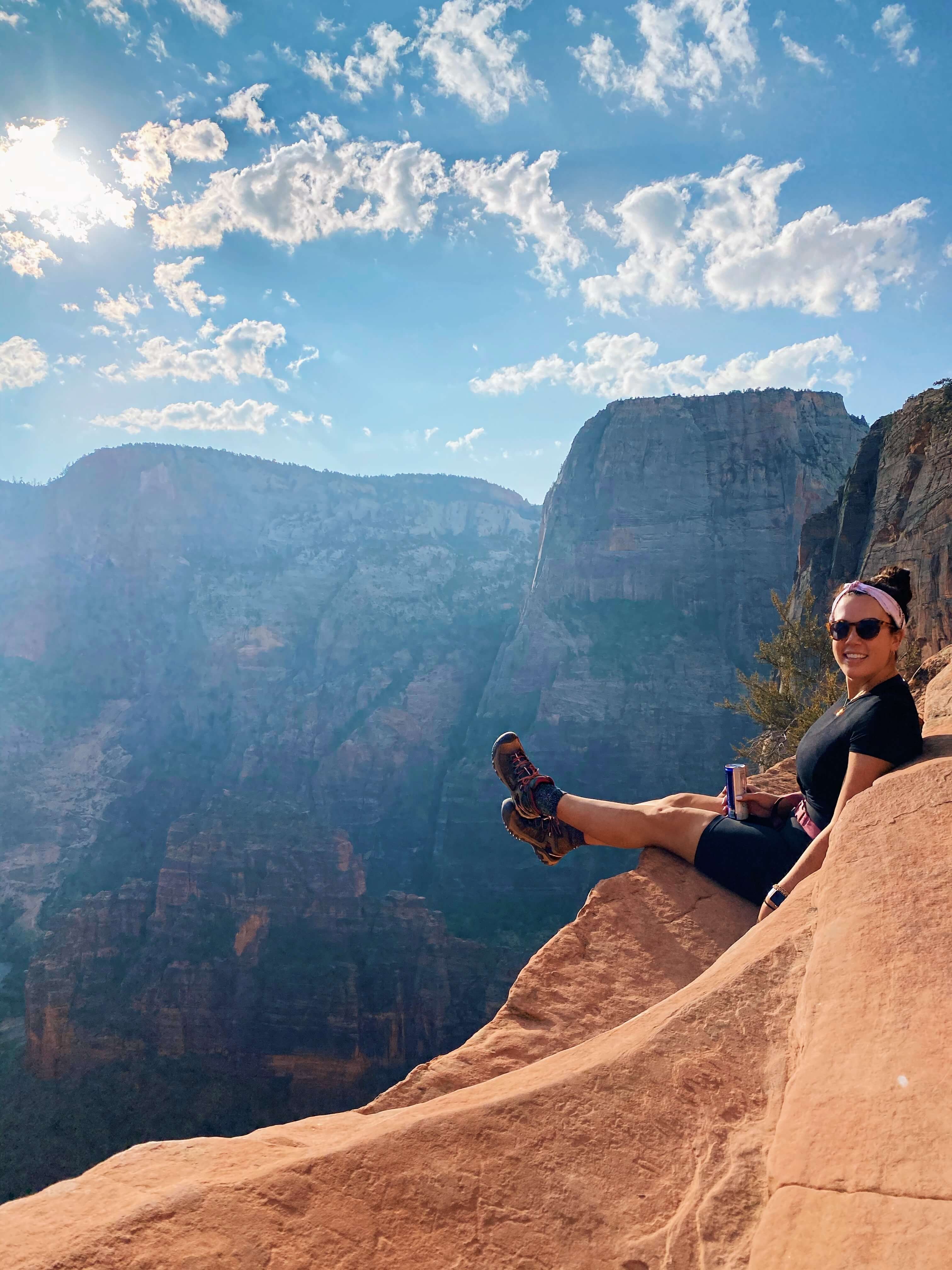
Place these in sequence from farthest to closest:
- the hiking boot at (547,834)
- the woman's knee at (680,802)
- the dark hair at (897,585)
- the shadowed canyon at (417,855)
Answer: the hiking boot at (547,834) → the woman's knee at (680,802) → the dark hair at (897,585) → the shadowed canyon at (417,855)

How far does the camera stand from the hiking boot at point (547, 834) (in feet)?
14.0

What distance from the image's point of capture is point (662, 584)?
45.5 metres

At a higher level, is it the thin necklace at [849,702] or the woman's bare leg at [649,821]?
the thin necklace at [849,702]

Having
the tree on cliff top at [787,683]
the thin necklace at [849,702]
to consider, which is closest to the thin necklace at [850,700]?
the thin necklace at [849,702]

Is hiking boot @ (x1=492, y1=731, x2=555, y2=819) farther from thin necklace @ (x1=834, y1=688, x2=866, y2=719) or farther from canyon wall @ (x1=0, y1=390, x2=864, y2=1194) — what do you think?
canyon wall @ (x1=0, y1=390, x2=864, y2=1194)

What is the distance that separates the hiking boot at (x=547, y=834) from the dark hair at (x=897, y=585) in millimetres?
2071

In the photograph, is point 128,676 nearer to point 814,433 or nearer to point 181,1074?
point 181,1074

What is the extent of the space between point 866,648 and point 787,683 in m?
11.3

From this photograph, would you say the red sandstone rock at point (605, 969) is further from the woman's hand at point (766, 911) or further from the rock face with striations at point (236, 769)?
the rock face with striations at point (236, 769)

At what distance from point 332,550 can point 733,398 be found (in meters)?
34.0

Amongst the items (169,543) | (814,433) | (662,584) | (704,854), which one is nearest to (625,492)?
(662,584)

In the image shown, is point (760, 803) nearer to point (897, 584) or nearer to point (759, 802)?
point (759, 802)

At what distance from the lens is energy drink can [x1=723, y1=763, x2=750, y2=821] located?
11.8 feet

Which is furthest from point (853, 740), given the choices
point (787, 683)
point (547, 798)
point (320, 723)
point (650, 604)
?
point (320, 723)
